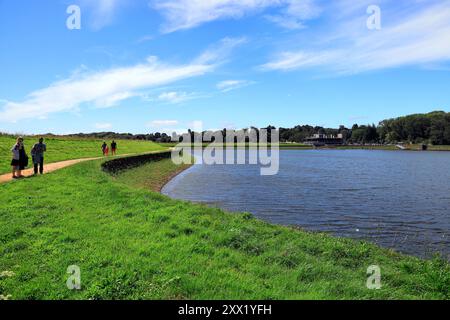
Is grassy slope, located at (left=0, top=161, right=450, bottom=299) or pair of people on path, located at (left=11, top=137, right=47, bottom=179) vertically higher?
pair of people on path, located at (left=11, top=137, right=47, bottom=179)

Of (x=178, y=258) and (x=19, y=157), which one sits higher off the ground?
(x=19, y=157)

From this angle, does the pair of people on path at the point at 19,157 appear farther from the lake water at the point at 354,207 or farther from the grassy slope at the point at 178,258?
the lake water at the point at 354,207

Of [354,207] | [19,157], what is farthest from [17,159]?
[354,207]

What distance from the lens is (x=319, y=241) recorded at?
13.5 metres

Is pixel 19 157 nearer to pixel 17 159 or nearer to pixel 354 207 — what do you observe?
pixel 17 159

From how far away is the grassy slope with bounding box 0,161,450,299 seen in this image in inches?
320

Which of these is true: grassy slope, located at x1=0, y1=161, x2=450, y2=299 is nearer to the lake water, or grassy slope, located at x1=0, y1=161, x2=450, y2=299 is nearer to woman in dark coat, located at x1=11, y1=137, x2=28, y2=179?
the lake water

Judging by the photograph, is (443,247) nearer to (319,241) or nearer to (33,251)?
(319,241)

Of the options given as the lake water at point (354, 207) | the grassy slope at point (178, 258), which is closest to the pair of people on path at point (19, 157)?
the grassy slope at point (178, 258)

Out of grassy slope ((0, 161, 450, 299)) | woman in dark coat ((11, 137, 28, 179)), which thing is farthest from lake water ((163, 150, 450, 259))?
woman in dark coat ((11, 137, 28, 179))

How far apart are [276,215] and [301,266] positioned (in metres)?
13.3

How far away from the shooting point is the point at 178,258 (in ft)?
32.6

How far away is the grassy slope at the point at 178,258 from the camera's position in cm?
812
